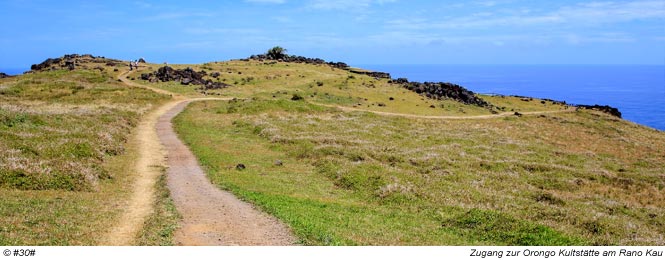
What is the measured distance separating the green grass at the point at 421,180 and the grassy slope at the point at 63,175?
16.8ft

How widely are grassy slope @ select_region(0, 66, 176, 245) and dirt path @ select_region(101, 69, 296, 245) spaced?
731 millimetres

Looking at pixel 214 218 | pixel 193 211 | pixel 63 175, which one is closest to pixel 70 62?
pixel 63 175

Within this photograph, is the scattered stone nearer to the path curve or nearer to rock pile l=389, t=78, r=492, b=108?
rock pile l=389, t=78, r=492, b=108

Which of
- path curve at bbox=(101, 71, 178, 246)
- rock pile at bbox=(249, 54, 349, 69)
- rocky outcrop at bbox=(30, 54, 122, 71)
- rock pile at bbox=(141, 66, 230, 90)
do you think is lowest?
path curve at bbox=(101, 71, 178, 246)

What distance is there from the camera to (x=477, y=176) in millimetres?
31156

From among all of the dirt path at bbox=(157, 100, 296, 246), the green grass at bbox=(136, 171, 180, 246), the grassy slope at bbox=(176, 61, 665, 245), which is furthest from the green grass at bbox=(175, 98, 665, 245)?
the green grass at bbox=(136, 171, 180, 246)

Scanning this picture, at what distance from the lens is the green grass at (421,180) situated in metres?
17.5

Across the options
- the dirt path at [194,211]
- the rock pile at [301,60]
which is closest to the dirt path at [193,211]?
the dirt path at [194,211]

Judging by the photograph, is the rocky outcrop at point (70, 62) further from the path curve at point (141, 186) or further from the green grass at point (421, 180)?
the path curve at point (141, 186)

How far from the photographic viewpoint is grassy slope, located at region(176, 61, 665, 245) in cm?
1773

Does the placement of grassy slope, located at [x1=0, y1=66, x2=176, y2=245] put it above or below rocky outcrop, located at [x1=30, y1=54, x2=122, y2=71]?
below

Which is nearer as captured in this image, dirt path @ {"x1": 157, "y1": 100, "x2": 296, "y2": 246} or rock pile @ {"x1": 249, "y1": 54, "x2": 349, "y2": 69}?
dirt path @ {"x1": 157, "y1": 100, "x2": 296, "y2": 246}
